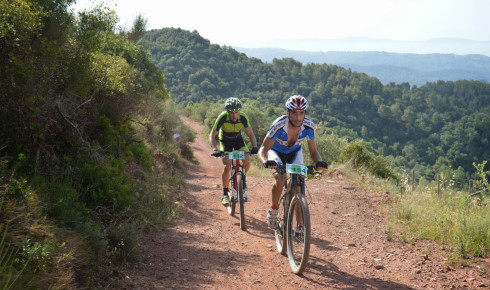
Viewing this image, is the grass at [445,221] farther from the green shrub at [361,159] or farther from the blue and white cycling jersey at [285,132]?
the green shrub at [361,159]

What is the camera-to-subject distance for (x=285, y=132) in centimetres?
563

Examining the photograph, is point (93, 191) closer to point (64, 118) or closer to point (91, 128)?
point (64, 118)

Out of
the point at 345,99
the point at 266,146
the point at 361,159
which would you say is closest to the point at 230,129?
the point at 266,146

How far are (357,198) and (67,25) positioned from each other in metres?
7.51

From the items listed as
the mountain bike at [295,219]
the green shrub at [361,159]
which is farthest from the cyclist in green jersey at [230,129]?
the green shrub at [361,159]

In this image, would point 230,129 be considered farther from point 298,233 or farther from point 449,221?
point 449,221

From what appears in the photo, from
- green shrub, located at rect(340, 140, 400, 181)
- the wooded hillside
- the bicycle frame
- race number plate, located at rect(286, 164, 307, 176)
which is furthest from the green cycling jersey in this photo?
the wooded hillside

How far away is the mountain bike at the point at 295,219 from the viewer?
462cm

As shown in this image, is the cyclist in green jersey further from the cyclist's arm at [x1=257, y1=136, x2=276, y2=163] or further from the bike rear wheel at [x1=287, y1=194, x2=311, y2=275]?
the bike rear wheel at [x1=287, y1=194, x2=311, y2=275]

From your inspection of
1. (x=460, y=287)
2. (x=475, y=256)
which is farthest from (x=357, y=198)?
(x=460, y=287)

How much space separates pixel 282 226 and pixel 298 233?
2.06ft

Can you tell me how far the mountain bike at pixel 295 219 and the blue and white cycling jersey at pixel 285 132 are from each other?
23.6 inches

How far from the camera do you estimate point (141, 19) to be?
Result: 64.8 feet

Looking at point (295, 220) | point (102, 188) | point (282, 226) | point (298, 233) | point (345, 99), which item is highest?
point (345, 99)
